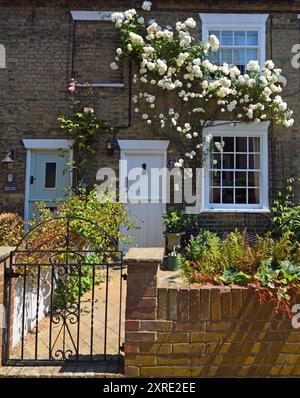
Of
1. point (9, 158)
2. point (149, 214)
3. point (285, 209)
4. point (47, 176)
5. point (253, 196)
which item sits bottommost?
point (149, 214)

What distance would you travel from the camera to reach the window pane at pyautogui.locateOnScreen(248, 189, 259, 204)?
8.45 m

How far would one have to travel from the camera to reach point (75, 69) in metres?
8.39

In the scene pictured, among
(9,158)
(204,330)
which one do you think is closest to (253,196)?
(9,158)

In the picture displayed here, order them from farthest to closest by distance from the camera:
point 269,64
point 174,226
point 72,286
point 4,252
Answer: point 269,64 < point 174,226 < point 72,286 < point 4,252

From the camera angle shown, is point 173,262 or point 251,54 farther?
point 251,54

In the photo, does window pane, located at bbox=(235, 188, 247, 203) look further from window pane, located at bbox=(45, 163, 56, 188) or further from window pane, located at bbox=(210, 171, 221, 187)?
window pane, located at bbox=(45, 163, 56, 188)

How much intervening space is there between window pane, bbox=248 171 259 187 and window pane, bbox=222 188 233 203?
52cm

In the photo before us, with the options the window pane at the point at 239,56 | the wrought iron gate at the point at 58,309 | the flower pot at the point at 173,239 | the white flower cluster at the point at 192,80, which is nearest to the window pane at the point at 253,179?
the white flower cluster at the point at 192,80

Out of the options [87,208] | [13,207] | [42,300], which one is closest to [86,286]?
[42,300]

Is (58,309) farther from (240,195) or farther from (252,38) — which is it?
(252,38)

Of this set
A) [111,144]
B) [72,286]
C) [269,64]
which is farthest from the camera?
[111,144]

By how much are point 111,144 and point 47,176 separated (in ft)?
5.88

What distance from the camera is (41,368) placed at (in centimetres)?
297

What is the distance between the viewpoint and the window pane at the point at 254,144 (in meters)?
8.48
